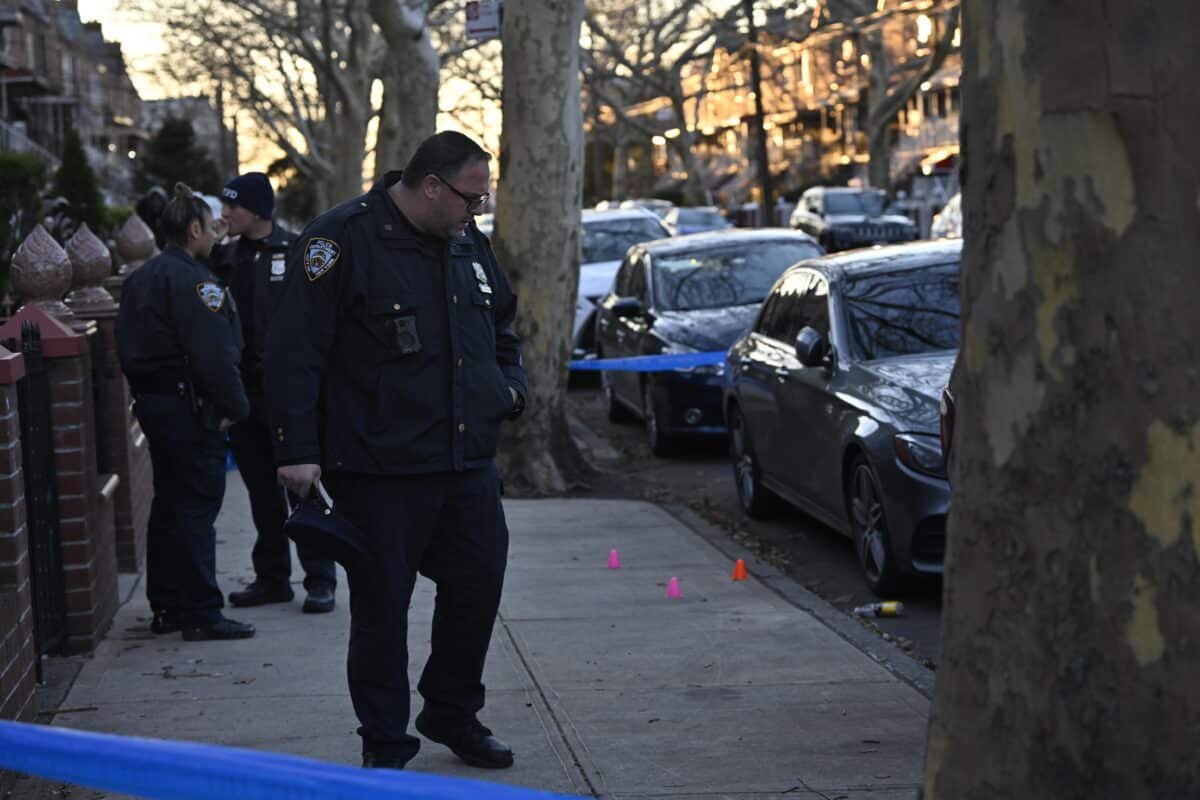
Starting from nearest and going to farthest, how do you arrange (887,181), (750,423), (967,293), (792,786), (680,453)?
(967,293) < (792,786) < (750,423) < (680,453) < (887,181)

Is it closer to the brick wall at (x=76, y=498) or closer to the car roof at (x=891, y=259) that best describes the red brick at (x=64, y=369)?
the brick wall at (x=76, y=498)

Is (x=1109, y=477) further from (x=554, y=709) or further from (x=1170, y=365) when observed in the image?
(x=554, y=709)

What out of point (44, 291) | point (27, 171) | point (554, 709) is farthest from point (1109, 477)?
point (27, 171)

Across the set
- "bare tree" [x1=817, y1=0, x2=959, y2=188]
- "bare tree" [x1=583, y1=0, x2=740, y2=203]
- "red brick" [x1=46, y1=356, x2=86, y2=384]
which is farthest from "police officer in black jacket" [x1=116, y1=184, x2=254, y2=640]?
"bare tree" [x1=583, y1=0, x2=740, y2=203]

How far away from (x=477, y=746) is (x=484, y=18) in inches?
422

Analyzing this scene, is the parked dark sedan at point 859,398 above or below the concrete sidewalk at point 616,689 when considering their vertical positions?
above

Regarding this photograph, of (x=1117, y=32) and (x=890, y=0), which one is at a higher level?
(x=890, y=0)

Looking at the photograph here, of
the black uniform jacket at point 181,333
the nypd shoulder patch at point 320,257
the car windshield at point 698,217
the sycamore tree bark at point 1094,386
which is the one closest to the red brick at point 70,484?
the black uniform jacket at point 181,333

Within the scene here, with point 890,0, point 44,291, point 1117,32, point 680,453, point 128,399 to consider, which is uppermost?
point 890,0

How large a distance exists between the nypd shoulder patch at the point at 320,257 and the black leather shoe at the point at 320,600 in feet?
9.98

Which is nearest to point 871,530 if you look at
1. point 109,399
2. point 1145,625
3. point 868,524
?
point 868,524

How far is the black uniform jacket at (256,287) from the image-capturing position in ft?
25.6

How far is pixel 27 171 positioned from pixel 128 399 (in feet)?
18.4

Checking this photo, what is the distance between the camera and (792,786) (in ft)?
16.7
